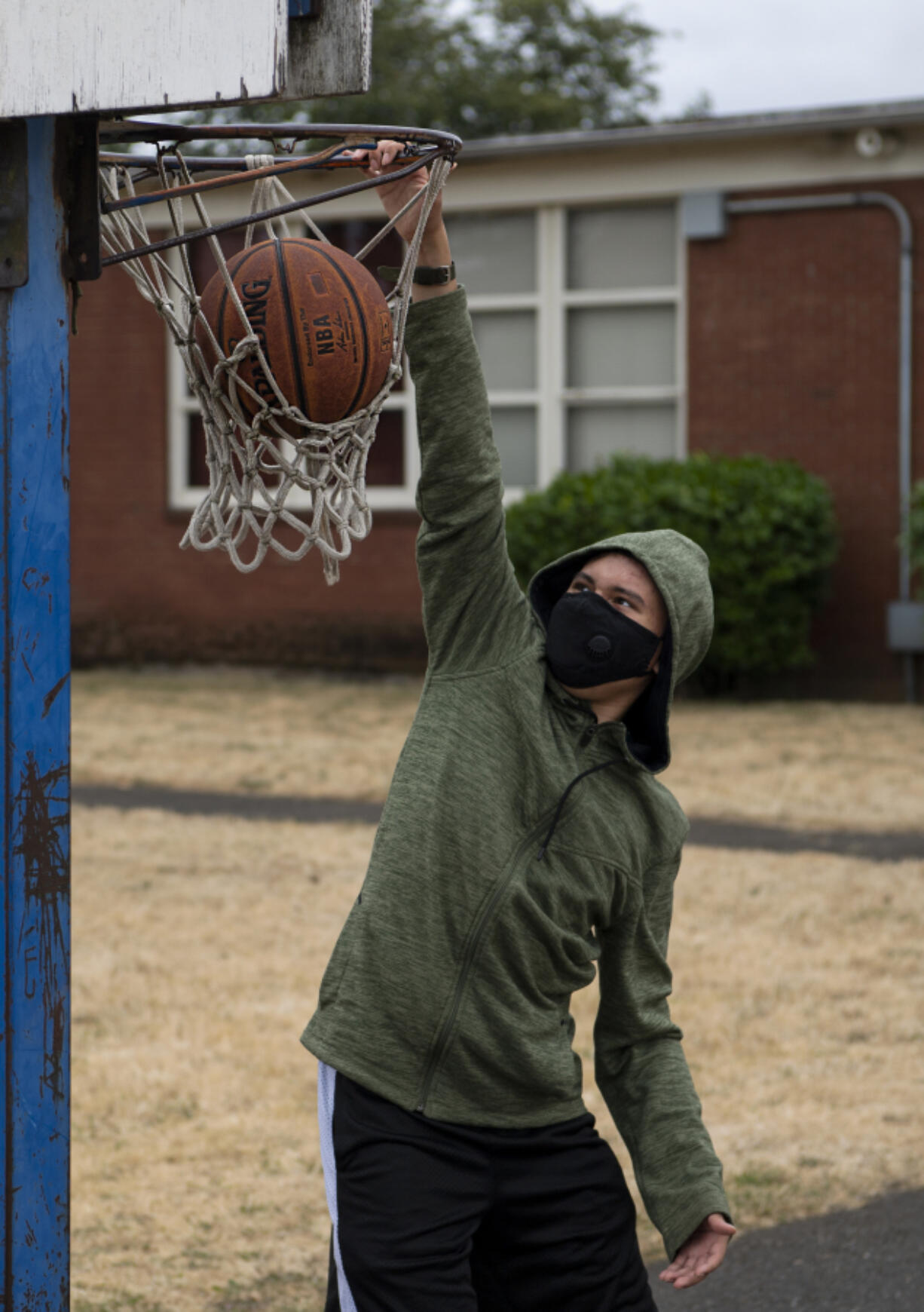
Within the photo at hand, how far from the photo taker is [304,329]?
2.77 meters

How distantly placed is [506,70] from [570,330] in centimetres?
2948

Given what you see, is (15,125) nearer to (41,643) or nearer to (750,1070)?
(41,643)

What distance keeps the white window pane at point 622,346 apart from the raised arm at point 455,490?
40.0 feet

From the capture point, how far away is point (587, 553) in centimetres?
293

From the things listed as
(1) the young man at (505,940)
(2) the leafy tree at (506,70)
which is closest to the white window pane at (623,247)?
(1) the young man at (505,940)

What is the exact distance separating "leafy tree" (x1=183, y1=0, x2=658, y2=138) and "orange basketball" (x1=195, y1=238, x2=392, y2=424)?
119 feet

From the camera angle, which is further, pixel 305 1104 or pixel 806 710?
pixel 806 710

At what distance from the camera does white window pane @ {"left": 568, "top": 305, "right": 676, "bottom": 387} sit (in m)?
14.8

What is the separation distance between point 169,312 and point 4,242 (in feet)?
1.13

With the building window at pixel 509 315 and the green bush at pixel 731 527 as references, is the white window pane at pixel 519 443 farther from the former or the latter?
the green bush at pixel 731 527

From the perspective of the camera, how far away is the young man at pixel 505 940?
Result: 259cm

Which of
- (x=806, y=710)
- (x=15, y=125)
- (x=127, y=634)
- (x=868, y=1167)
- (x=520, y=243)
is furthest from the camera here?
(x=127, y=634)

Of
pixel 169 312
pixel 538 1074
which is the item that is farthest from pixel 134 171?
pixel 538 1074

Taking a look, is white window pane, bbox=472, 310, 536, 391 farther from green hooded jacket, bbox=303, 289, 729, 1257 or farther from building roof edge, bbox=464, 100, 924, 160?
green hooded jacket, bbox=303, 289, 729, 1257
